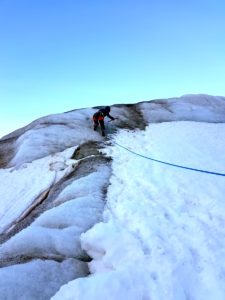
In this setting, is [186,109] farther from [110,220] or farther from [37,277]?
[37,277]

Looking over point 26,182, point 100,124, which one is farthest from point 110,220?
point 100,124

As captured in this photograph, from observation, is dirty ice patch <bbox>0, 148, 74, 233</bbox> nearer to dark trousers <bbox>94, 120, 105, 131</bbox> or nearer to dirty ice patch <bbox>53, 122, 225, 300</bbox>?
dirty ice patch <bbox>53, 122, 225, 300</bbox>

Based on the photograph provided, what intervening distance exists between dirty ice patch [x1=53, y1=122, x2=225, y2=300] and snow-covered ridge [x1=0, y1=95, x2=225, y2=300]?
0.08 feet

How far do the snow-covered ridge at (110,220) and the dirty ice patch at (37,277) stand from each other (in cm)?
2

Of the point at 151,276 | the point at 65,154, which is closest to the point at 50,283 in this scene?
the point at 151,276

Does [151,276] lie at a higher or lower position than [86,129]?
lower

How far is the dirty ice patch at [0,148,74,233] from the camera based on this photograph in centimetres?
1290

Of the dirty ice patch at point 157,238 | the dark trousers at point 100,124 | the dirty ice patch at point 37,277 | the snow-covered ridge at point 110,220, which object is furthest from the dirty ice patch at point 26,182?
the dirty ice patch at point 37,277

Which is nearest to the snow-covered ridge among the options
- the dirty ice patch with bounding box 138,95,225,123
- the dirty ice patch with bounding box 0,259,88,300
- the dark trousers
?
the dirty ice patch with bounding box 0,259,88,300

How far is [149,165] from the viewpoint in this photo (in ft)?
48.2

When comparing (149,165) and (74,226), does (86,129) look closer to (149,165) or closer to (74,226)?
(149,165)

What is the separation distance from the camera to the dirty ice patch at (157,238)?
598cm

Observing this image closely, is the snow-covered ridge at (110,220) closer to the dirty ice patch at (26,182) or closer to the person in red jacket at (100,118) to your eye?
the dirty ice patch at (26,182)

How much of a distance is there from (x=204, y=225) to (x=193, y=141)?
39.6ft
